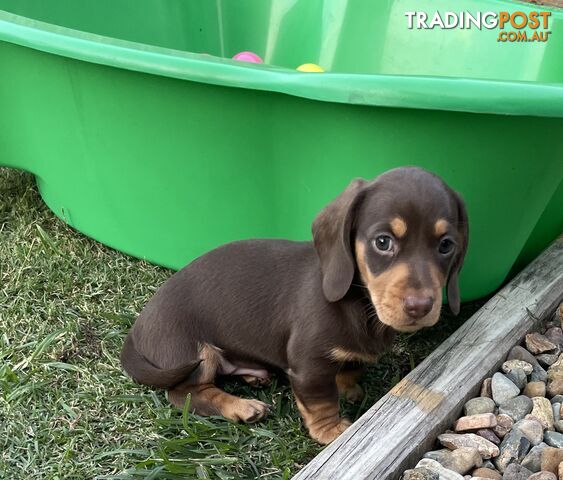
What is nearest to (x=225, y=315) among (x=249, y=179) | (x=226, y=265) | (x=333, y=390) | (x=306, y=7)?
(x=226, y=265)

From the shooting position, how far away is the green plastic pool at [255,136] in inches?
93.2

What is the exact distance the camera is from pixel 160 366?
2.42m

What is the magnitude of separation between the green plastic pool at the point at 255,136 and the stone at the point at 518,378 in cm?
60

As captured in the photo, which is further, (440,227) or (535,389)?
(535,389)

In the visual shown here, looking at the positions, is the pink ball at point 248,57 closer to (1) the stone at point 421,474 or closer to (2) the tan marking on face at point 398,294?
(2) the tan marking on face at point 398,294

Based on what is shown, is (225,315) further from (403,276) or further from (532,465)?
(532,465)

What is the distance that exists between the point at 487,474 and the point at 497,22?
2538 millimetres

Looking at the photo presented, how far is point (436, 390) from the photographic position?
2.21 m

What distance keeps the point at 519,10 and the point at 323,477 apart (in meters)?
2.69

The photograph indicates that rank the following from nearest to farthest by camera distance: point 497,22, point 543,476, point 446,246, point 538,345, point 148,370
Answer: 1. point 543,476
2. point 446,246
3. point 148,370
4. point 538,345
5. point 497,22

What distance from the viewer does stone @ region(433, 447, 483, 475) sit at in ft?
6.46

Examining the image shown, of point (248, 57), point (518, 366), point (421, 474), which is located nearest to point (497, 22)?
point (248, 57)

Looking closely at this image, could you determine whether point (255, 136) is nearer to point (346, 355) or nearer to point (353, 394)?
point (346, 355)

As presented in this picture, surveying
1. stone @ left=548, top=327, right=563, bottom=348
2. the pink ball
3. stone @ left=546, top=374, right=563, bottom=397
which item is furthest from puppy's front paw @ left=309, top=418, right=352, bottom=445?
the pink ball
